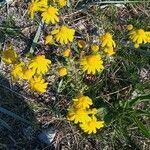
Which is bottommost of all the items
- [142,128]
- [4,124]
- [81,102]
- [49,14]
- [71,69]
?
[142,128]

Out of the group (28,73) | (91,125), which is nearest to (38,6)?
(28,73)

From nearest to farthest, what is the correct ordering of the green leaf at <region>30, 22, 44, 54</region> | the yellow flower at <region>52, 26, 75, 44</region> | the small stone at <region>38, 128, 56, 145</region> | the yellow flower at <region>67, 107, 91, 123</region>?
1. the yellow flower at <region>67, 107, 91, 123</region>
2. the yellow flower at <region>52, 26, 75, 44</region>
3. the small stone at <region>38, 128, 56, 145</region>
4. the green leaf at <region>30, 22, 44, 54</region>

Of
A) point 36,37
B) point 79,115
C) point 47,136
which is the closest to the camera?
point 79,115

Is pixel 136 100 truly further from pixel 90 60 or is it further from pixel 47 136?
pixel 47 136

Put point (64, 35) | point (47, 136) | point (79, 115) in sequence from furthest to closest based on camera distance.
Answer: point (47, 136), point (64, 35), point (79, 115)

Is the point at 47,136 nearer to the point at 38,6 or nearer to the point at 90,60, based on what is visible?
the point at 90,60

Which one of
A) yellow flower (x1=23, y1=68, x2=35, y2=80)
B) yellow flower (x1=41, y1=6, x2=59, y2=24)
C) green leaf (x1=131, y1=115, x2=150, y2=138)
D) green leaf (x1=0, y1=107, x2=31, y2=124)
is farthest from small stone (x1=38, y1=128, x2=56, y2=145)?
yellow flower (x1=41, y1=6, x2=59, y2=24)

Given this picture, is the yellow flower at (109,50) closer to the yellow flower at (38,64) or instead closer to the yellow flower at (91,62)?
the yellow flower at (91,62)

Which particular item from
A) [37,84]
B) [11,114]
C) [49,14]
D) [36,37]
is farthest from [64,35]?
[11,114]

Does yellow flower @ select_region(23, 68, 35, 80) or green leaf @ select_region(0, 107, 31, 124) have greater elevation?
yellow flower @ select_region(23, 68, 35, 80)

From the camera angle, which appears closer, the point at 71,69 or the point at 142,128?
the point at 142,128

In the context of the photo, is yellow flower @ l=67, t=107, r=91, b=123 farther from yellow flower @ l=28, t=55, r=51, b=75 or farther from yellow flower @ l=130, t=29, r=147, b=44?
yellow flower @ l=130, t=29, r=147, b=44

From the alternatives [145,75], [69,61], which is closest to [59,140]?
[69,61]

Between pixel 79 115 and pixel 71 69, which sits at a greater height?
pixel 71 69
